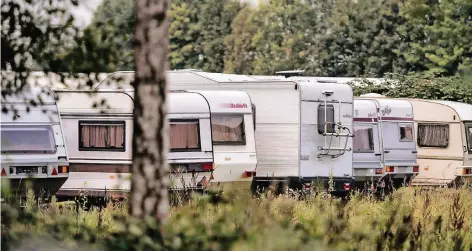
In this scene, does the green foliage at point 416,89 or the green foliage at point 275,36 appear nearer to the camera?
the green foliage at point 416,89

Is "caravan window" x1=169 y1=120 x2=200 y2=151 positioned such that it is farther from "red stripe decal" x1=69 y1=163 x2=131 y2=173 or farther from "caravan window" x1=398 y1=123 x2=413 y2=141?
"caravan window" x1=398 y1=123 x2=413 y2=141

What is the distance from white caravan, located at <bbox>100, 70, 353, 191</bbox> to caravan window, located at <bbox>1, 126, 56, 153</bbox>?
611cm

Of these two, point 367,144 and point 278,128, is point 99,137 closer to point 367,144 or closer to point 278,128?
point 278,128

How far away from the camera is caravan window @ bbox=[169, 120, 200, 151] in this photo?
68.3 ft

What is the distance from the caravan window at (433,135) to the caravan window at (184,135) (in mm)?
10858

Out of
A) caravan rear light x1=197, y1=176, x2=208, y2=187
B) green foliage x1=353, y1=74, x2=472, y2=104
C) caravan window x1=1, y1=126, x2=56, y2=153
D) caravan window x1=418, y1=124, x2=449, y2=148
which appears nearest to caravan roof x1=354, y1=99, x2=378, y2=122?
caravan window x1=418, y1=124, x2=449, y2=148

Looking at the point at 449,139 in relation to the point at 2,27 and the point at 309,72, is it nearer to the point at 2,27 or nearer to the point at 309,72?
the point at 2,27

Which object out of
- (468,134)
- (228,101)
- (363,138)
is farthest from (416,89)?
(228,101)

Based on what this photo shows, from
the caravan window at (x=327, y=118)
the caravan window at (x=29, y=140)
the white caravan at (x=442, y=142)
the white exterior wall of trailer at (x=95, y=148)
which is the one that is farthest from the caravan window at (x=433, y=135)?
the caravan window at (x=29, y=140)

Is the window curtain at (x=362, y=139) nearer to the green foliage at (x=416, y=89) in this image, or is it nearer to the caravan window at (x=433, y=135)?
the caravan window at (x=433, y=135)

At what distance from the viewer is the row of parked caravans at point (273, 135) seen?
2014cm

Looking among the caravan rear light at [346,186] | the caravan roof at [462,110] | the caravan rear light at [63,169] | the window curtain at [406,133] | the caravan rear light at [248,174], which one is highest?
the caravan roof at [462,110]

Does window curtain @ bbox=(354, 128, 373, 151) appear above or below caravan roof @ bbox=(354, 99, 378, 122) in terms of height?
below

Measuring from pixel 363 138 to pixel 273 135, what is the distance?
354 centimetres
